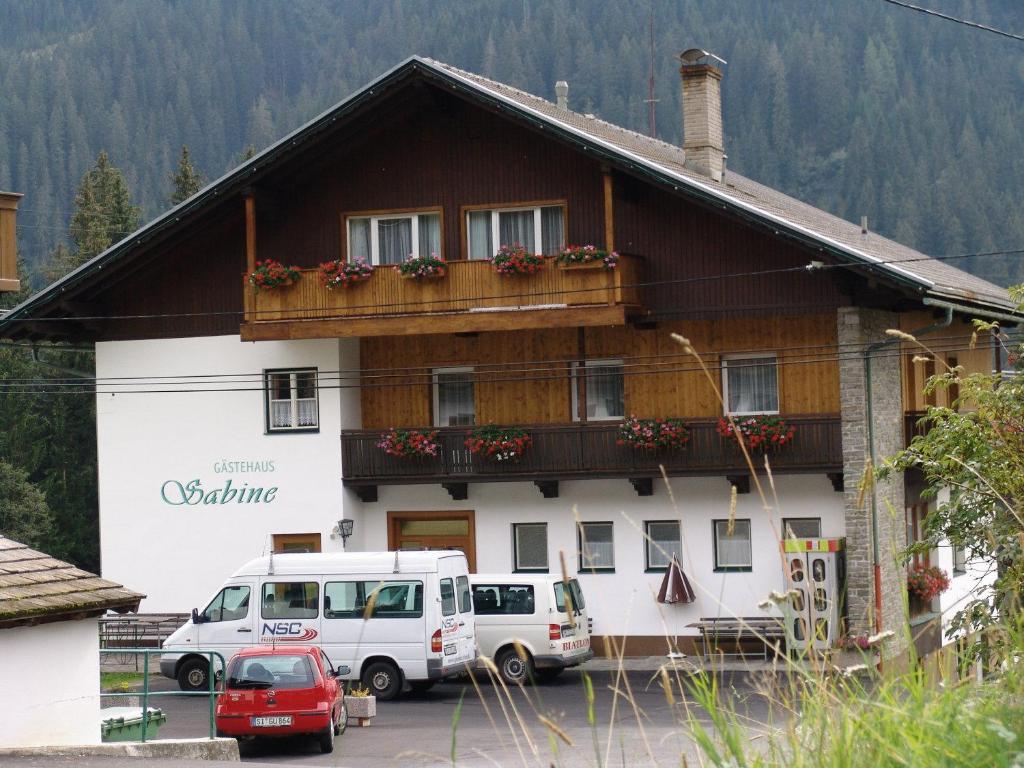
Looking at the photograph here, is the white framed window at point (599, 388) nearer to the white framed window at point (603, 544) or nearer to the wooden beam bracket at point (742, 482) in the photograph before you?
the white framed window at point (603, 544)

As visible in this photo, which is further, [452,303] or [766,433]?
[452,303]

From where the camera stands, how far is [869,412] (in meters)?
27.8

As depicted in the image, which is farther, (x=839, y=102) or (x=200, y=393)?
(x=839, y=102)

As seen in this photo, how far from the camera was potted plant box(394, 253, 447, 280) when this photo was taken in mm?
29031

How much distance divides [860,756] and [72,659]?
474 inches

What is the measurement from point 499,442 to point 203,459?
6.06m

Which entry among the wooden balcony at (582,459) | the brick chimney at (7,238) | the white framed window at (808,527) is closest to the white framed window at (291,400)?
the wooden balcony at (582,459)

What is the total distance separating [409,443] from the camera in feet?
98.8

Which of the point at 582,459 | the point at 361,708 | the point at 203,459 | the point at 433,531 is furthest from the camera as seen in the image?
the point at 203,459

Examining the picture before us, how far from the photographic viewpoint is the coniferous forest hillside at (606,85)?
13638cm

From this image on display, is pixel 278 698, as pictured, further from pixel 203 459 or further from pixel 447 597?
pixel 203 459

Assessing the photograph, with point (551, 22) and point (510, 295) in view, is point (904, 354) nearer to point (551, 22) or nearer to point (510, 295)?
point (510, 295)

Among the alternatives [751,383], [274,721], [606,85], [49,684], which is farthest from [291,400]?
[606,85]

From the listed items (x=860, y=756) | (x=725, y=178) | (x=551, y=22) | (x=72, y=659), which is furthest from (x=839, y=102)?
(x=860, y=756)
